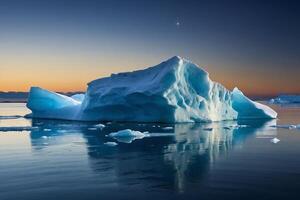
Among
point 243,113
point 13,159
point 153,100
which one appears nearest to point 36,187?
point 13,159

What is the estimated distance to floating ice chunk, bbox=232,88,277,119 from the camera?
32.6m

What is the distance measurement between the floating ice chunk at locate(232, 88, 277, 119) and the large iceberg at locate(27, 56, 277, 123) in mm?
2359

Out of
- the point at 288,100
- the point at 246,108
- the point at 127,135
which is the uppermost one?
the point at 288,100

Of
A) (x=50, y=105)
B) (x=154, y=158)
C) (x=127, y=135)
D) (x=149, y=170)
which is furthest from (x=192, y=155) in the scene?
(x=50, y=105)

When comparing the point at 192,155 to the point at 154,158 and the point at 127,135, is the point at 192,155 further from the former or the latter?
the point at 127,135

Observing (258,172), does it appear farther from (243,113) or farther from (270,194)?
(243,113)

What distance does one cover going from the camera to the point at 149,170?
9039mm

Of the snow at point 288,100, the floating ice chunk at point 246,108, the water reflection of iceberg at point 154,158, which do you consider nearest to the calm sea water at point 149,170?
the water reflection of iceberg at point 154,158

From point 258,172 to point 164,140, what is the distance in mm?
7076

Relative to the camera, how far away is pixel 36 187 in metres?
7.25

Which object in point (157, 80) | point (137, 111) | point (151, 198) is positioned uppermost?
point (157, 80)

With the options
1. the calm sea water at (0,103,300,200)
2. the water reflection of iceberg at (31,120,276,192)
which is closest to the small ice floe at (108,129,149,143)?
the water reflection of iceberg at (31,120,276,192)

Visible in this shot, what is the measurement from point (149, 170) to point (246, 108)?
25.3 meters

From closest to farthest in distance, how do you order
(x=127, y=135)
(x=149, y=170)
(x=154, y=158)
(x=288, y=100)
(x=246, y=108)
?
(x=149, y=170), (x=154, y=158), (x=127, y=135), (x=246, y=108), (x=288, y=100)
